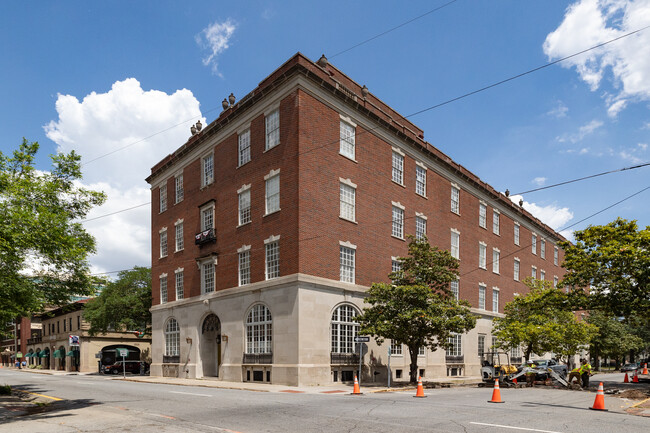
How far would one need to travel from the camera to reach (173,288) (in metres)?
41.2

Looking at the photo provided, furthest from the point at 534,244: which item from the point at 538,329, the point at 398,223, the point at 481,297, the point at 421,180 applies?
the point at 398,223

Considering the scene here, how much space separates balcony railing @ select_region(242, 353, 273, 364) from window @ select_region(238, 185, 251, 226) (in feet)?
26.7

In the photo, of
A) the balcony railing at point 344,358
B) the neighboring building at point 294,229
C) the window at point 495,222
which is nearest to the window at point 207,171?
the neighboring building at point 294,229

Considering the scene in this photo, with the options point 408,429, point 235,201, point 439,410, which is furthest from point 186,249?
point 408,429

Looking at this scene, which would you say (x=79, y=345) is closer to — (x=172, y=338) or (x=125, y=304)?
(x=125, y=304)

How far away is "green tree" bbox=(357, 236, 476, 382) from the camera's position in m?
27.8

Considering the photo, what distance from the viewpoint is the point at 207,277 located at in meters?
36.9

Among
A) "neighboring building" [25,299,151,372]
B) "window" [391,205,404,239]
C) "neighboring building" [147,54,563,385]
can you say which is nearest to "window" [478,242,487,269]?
"neighboring building" [147,54,563,385]

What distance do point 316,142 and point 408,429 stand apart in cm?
2086

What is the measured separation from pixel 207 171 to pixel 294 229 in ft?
42.1

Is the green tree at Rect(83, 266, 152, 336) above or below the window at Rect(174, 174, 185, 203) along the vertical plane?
below

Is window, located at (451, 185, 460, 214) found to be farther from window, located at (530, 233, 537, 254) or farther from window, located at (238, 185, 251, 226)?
window, located at (530, 233, 537, 254)

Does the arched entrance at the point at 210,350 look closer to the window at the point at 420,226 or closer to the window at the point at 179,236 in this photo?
the window at the point at 179,236

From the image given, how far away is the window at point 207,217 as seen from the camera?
1457 inches
